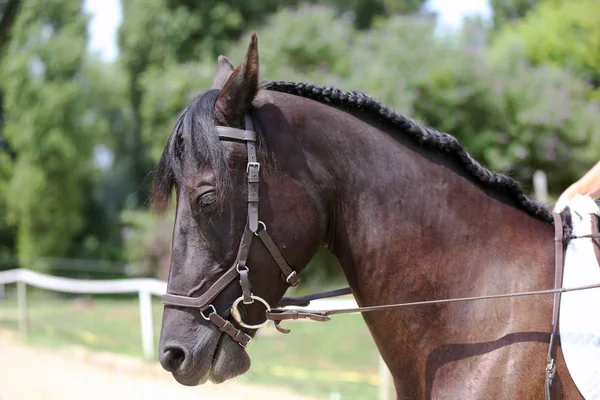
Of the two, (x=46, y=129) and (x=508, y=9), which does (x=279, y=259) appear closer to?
(x=46, y=129)

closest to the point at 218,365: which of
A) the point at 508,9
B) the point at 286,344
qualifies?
the point at 286,344

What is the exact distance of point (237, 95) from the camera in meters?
2.24

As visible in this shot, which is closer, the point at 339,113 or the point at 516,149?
the point at 339,113

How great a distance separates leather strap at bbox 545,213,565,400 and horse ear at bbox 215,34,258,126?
4.26 feet

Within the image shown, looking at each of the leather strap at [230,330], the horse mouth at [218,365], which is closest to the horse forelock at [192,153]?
the leather strap at [230,330]

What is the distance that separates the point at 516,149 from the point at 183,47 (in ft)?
36.6

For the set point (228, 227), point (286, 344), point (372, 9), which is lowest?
point (286, 344)

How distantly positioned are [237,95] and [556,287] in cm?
141

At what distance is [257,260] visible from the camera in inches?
86.4

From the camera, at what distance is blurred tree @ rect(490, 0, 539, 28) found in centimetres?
2936

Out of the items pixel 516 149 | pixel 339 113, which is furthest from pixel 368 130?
pixel 516 149

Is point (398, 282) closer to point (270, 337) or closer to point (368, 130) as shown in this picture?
point (368, 130)

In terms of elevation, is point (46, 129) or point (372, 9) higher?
point (372, 9)

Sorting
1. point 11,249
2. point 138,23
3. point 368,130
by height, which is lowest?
point 11,249
